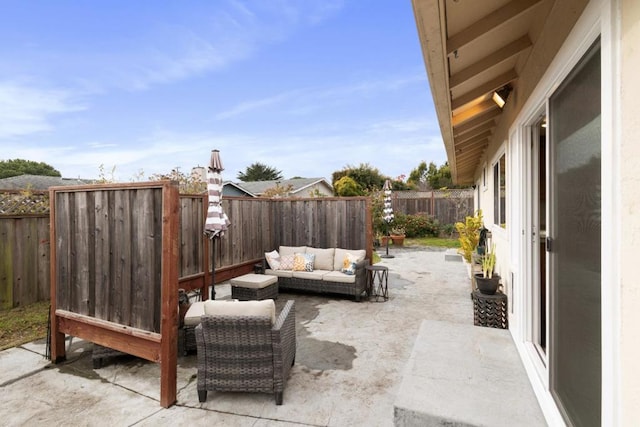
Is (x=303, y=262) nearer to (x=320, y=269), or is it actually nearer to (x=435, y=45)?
(x=320, y=269)

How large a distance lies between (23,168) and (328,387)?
36979 millimetres

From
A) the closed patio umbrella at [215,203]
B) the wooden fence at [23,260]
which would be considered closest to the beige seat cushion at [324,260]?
the closed patio umbrella at [215,203]

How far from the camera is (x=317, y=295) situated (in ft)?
21.7

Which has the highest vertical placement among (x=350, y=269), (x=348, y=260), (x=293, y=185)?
(x=293, y=185)

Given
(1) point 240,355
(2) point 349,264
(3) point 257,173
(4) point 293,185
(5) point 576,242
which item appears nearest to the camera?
(5) point 576,242

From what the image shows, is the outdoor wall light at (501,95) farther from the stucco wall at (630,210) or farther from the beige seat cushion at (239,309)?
the beige seat cushion at (239,309)

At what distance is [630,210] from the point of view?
3.67 ft

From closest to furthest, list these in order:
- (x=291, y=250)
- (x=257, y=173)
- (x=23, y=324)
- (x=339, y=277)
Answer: (x=23, y=324)
(x=339, y=277)
(x=291, y=250)
(x=257, y=173)

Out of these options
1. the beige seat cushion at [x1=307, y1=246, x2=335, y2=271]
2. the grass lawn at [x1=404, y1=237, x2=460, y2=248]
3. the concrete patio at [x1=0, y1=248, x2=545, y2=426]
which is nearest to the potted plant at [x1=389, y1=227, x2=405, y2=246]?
the grass lawn at [x1=404, y1=237, x2=460, y2=248]

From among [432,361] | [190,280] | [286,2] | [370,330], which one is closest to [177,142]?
[286,2]

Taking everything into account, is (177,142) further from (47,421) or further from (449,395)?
(449,395)

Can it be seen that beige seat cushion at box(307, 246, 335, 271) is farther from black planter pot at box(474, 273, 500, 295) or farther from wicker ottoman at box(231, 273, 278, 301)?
black planter pot at box(474, 273, 500, 295)

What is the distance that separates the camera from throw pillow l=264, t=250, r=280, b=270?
6844mm

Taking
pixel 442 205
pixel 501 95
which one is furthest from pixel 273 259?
pixel 442 205
